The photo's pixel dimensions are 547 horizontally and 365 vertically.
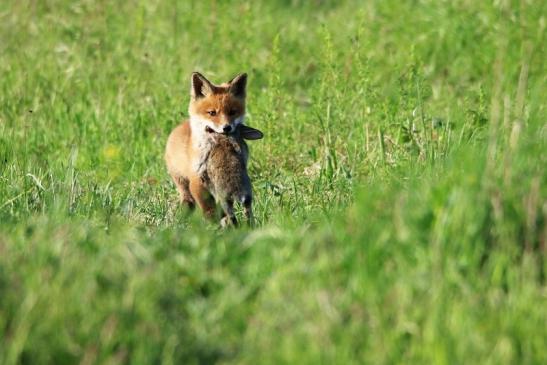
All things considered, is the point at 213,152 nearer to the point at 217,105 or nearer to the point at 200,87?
the point at 217,105

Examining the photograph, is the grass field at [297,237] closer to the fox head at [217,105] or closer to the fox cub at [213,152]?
the fox cub at [213,152]

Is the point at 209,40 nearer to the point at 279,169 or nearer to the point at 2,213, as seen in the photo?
the point at 279,169

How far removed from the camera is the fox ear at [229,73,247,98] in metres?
7.09

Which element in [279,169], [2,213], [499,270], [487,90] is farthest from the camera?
[487,90]

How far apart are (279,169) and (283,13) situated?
3.72 metres

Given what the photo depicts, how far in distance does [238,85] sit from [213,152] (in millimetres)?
580

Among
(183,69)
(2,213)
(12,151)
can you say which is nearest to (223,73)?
(183,69)

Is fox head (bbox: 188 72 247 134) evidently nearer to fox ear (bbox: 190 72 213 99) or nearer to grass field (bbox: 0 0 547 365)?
fox ear (bbox: 190 72 213 99)

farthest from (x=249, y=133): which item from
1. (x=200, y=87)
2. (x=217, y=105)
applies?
(x=200, y=87)

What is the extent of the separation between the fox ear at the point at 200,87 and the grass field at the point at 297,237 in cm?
73

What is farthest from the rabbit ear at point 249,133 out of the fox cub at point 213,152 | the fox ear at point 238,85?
the fox ear at point 238,85

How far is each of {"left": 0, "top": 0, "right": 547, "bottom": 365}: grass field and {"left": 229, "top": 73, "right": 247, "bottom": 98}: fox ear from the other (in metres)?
0.63

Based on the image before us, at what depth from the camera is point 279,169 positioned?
8297 mm

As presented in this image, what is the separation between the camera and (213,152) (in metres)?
6.75
